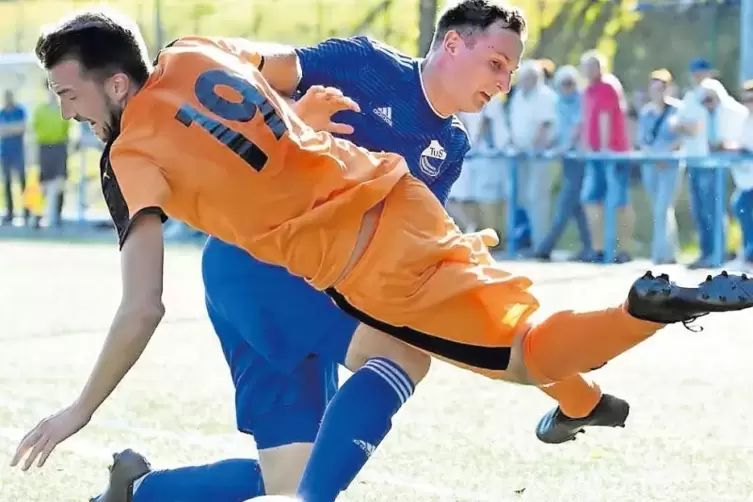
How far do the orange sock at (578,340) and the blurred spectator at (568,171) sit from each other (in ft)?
32.5

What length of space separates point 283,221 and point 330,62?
792mm

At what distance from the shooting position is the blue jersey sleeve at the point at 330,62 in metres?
4.00

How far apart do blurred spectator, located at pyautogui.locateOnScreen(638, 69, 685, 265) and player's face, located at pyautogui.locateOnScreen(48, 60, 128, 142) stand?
9.65m

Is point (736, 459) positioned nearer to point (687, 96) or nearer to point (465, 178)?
point (687, 96)

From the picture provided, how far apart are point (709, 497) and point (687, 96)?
26.6ft

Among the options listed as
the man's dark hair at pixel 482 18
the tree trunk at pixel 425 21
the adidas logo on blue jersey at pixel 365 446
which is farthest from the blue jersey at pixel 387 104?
the tree trunk at pixel 425 21

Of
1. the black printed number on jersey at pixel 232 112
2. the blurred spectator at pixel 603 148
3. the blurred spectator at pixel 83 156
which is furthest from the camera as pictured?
the blurred spectator at pixel 83 156

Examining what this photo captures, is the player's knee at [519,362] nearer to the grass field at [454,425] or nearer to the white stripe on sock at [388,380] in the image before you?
the white stripe on sock at [388,380]

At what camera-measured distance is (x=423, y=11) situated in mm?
18922

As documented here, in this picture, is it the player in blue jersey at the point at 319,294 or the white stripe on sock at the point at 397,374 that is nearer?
the white stripe on sock at the point at 397,374

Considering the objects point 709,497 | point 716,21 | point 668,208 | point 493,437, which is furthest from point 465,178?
point 709,497

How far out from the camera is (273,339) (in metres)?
3.78

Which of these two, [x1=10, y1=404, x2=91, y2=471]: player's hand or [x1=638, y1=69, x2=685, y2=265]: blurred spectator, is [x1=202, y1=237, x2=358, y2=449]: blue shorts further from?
[x1=638, y1=69, x2=685, y2=265]: blurred spectator

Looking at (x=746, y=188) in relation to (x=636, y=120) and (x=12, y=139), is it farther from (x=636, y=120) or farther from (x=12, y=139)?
(x=12, y=139)
